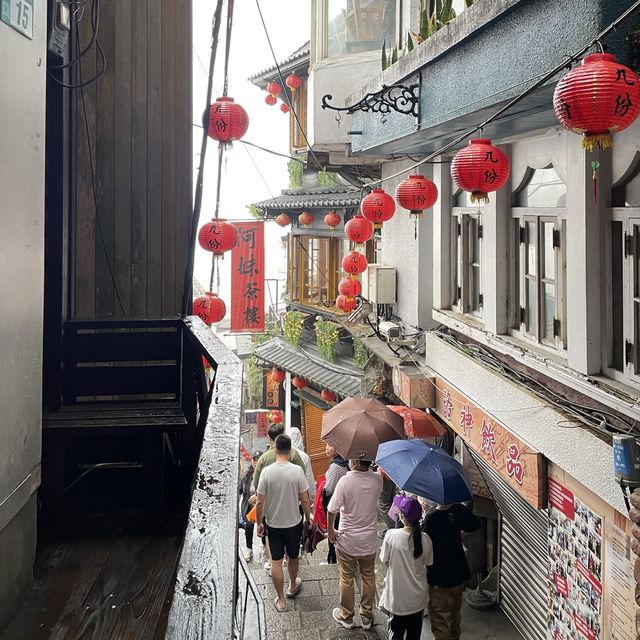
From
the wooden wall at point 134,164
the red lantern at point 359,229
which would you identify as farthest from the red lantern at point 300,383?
the wooden wall at point 134,164

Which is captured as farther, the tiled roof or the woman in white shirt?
the tiled roof

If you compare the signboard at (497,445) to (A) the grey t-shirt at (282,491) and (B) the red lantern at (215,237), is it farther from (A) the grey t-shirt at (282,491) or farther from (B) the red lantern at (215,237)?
(B) the red lantern at (215,237)

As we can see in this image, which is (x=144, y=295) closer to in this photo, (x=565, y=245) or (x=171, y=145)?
(x=171, y=145)

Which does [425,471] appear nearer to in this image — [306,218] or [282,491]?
[282,491]

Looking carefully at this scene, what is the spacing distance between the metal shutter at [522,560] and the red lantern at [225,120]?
231 inches

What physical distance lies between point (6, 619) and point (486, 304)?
734 centimetres

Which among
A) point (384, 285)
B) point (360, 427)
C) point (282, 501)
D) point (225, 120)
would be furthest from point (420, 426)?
point (225, 120)

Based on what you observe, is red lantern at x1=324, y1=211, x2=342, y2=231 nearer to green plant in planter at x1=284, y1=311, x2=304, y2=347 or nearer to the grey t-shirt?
green plant in planter at x1=284, y1=311, x2=304, y2=347

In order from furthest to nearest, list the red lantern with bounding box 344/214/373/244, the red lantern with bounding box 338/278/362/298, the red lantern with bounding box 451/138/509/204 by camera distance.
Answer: the red lantern with bounding box 338/278/362/298
the red lantern with bounding box 344/214/373/244
the red lantern with bounding box 451/138/509/204

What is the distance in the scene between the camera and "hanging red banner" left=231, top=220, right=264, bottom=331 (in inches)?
779

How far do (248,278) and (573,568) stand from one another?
1460 cm

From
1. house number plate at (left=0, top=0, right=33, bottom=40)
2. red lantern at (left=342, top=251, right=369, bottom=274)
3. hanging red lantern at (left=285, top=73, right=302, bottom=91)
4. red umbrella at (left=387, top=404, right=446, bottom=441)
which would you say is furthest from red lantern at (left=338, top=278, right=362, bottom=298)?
house number plate at (left=0, top=0, right=33, bottom=40)

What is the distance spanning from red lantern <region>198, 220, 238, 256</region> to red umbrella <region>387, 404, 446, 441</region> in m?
4.06

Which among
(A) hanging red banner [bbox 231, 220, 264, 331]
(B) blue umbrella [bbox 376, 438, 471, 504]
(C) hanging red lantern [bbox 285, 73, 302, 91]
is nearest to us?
(B) blue umbrella [bbox 376, 438, 471, 504]
